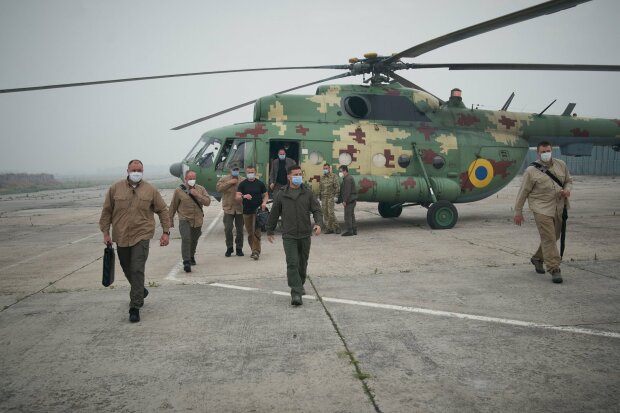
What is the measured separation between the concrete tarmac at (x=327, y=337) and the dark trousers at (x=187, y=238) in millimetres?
314

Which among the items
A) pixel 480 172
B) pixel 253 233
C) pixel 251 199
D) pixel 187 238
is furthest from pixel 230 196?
pixel 480 172

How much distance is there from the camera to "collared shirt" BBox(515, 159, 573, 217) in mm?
6008

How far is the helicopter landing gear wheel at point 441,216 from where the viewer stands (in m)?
11.3

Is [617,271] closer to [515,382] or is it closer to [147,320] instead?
[515,382]

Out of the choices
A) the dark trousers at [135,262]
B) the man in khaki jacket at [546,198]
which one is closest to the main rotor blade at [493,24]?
the man in khaki jacket at [546,198]

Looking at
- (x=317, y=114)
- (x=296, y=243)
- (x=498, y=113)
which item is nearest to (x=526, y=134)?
(x=498, y=113)

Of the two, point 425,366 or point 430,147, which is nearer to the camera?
point 425,366

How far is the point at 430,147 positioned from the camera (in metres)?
11.9

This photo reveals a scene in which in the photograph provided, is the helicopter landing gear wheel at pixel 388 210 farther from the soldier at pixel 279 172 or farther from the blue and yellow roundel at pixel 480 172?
the soldier at pixel 279 172

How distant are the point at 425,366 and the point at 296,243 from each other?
243 centimetres

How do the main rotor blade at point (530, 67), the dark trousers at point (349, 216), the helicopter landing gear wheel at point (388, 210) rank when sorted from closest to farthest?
the main rotor blade at point (530, 67) → the dark trousers at point (349, 216) → the helicopter landing gear wheel at point (388, 210)

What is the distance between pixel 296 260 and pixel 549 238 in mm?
3585

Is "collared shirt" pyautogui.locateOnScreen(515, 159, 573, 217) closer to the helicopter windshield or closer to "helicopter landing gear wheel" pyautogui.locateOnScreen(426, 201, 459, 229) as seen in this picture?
"helicopter landing gear wheel" pyautogui.locateOnScreen(426, 201, 459, 229)

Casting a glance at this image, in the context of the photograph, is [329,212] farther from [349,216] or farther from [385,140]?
[385,140]
